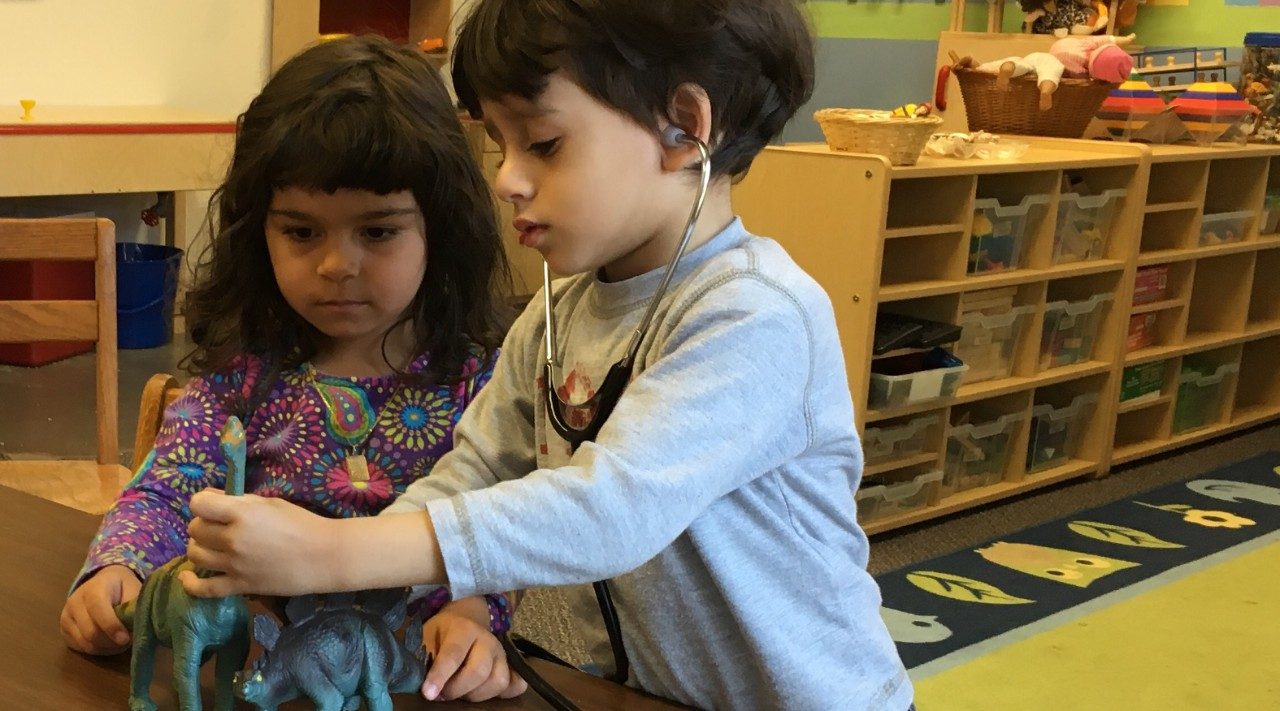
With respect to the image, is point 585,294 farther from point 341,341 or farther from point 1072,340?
point 1072,340

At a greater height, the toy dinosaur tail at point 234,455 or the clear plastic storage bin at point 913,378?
the toy dinosaur tail at point 234,455

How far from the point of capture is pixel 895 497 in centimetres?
285

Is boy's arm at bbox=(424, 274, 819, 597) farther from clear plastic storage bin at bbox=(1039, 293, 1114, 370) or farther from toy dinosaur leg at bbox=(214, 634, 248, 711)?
clear plastic storage bin at bbox=(1039, 293, 1114, 370)

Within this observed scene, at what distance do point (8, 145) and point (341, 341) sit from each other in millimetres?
2634

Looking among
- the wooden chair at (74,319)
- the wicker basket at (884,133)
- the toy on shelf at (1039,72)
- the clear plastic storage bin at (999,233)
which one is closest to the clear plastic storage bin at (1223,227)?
the toy on shelf at (1039,72)

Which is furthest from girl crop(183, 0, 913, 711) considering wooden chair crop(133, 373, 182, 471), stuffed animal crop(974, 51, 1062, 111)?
stuffed animal crop(974, 51, 1062, 111)

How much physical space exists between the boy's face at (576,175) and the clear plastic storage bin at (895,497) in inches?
79.1

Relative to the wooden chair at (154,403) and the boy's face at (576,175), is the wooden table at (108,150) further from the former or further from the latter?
the boy's face at (576,175)

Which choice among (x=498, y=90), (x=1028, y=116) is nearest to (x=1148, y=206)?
(x=1028, y=116)

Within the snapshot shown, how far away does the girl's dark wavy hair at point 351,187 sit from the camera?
1.09 m

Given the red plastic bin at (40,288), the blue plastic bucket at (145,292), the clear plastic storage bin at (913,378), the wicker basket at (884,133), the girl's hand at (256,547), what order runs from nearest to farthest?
the girl's hand at (256,547) < the wicker basket at (884,133) < the clear plastic storage bin at (913,378) < the red plastic bin at (40,288) < the blue plastic bucket at (145,292)

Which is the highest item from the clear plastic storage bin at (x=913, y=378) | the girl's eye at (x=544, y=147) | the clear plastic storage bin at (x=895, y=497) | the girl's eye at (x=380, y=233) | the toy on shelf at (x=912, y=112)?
the girl's eye at (x=544, y=147)

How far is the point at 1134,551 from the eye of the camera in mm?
2852

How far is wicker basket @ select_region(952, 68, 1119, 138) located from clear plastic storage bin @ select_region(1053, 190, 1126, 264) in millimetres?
232
